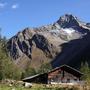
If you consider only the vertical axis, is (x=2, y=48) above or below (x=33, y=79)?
above

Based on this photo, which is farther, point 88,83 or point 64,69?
point 64,69

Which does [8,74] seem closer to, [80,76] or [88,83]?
[80,76]

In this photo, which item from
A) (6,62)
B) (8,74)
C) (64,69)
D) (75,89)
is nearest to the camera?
(75,89)

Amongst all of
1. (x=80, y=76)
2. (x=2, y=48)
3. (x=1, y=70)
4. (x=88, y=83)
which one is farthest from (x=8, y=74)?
(x=88, y=83)

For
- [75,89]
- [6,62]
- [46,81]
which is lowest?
[75,89]

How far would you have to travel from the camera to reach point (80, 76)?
311 feet

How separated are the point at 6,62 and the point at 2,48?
Result: 923cm

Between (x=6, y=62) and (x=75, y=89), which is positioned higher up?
(x=6, y=62)

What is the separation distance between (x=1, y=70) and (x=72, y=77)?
24.5 meters

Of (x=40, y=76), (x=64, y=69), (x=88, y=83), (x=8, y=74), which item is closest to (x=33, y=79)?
(x=40, y=76)

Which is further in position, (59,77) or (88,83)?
(59,77)

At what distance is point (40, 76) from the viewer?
9638 centimetres

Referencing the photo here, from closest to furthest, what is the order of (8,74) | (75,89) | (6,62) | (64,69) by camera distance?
(75,89) < (64,69) < (6,62) < (8,74)

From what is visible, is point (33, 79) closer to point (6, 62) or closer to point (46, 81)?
point (46, 81)
